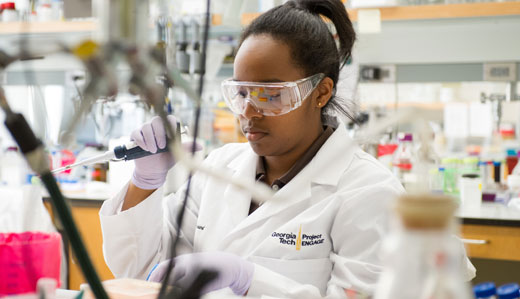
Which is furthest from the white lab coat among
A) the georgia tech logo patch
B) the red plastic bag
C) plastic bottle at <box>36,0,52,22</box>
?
plastic bottle at <box>36,0,52,22</box>

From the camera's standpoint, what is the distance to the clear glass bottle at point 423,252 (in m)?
0.44

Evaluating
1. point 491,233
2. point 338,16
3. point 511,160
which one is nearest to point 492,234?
point 491,233

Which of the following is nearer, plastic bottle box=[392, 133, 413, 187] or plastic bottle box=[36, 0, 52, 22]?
plastic bottle box=[392, 133, 413, 187]

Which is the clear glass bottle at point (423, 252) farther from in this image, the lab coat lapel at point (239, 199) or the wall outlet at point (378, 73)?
the wall outlet at point (378, 73)

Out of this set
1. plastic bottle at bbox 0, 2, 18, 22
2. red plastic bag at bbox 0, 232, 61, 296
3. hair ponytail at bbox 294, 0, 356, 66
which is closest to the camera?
red plastic bag at bbox 0, 232, 61, 296

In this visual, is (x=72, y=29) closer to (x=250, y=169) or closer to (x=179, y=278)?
(x=250, y=169)

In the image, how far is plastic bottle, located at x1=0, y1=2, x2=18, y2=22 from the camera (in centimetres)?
384

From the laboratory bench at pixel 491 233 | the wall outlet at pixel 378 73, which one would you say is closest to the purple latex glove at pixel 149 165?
the laboratory bench at pixel 491 233

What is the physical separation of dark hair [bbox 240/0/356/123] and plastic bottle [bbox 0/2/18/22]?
280 cm

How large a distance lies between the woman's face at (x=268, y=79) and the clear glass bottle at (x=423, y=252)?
3.37 feet

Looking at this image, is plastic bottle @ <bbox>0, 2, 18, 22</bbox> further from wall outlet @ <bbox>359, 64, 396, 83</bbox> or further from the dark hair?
the dark hair

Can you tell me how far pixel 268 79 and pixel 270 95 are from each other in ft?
0.17

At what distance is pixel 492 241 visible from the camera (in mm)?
2418

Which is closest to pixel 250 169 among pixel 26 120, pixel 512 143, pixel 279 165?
pixel 279 165
